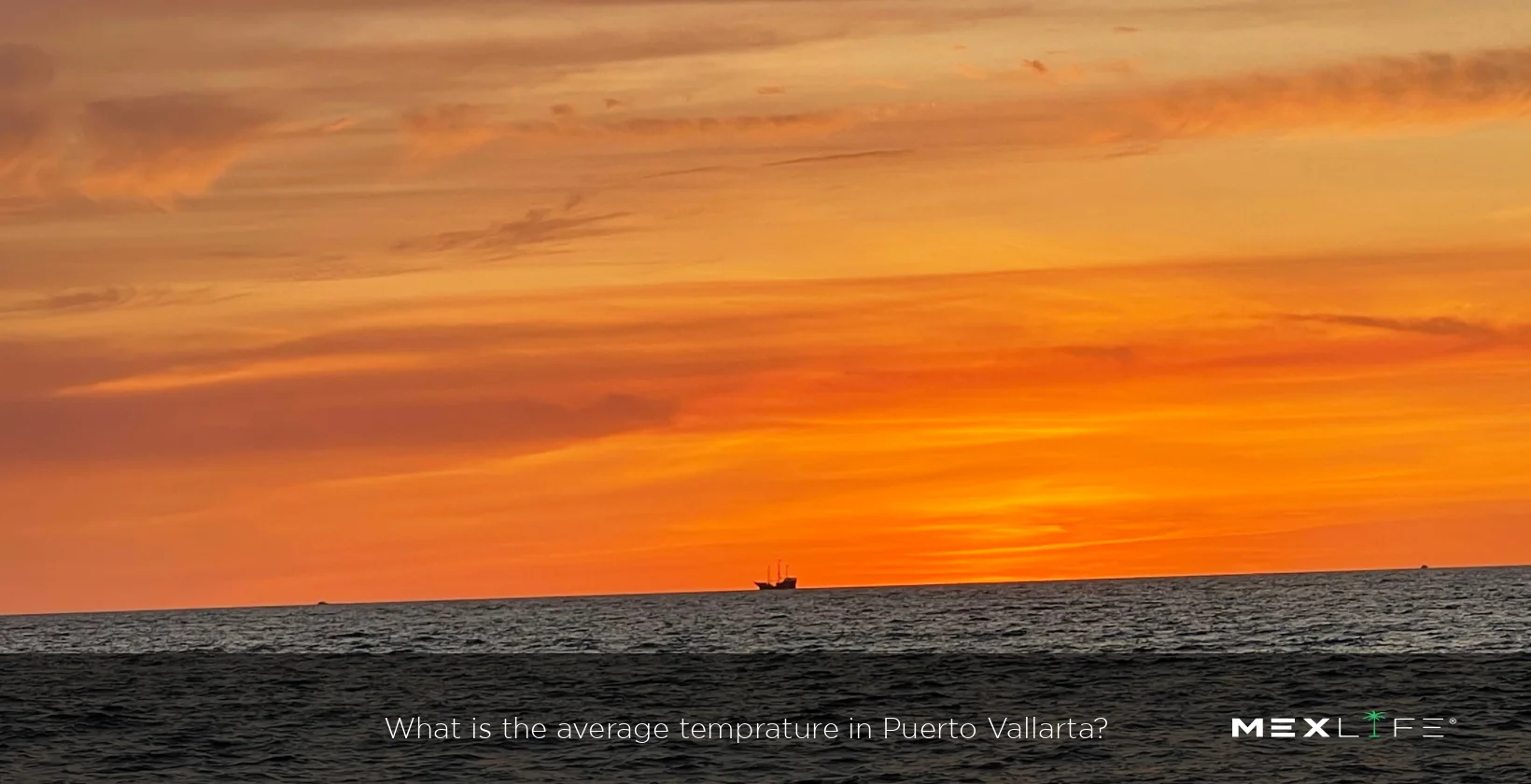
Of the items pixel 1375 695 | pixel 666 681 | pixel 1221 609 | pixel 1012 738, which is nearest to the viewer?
pixel 1012 738

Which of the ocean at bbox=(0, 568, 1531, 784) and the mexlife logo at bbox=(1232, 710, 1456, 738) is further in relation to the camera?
the mexlife logo at bbox=(1232, 710, 1456, 738)

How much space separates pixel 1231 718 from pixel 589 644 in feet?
300

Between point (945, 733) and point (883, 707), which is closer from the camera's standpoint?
point (945, 733)

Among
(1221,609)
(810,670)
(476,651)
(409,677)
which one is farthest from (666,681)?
(1221,609)

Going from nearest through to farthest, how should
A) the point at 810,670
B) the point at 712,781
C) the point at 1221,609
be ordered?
the point at 712,781, the point at 810,670, the point at 1221,609

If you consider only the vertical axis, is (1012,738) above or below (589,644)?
below

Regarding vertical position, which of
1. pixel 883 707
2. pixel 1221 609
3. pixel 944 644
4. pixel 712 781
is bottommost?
pixel 712 781

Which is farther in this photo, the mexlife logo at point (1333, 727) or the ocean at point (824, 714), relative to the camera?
the mexlife logo at point (1333, 727)

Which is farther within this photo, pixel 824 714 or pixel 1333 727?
pixel 824 714

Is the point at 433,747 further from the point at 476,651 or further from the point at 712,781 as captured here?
the point at 476,651

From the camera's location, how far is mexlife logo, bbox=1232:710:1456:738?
5919 cm

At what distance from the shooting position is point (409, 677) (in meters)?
101

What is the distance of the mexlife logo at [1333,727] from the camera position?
59188mm

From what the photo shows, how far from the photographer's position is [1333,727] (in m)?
61.6
